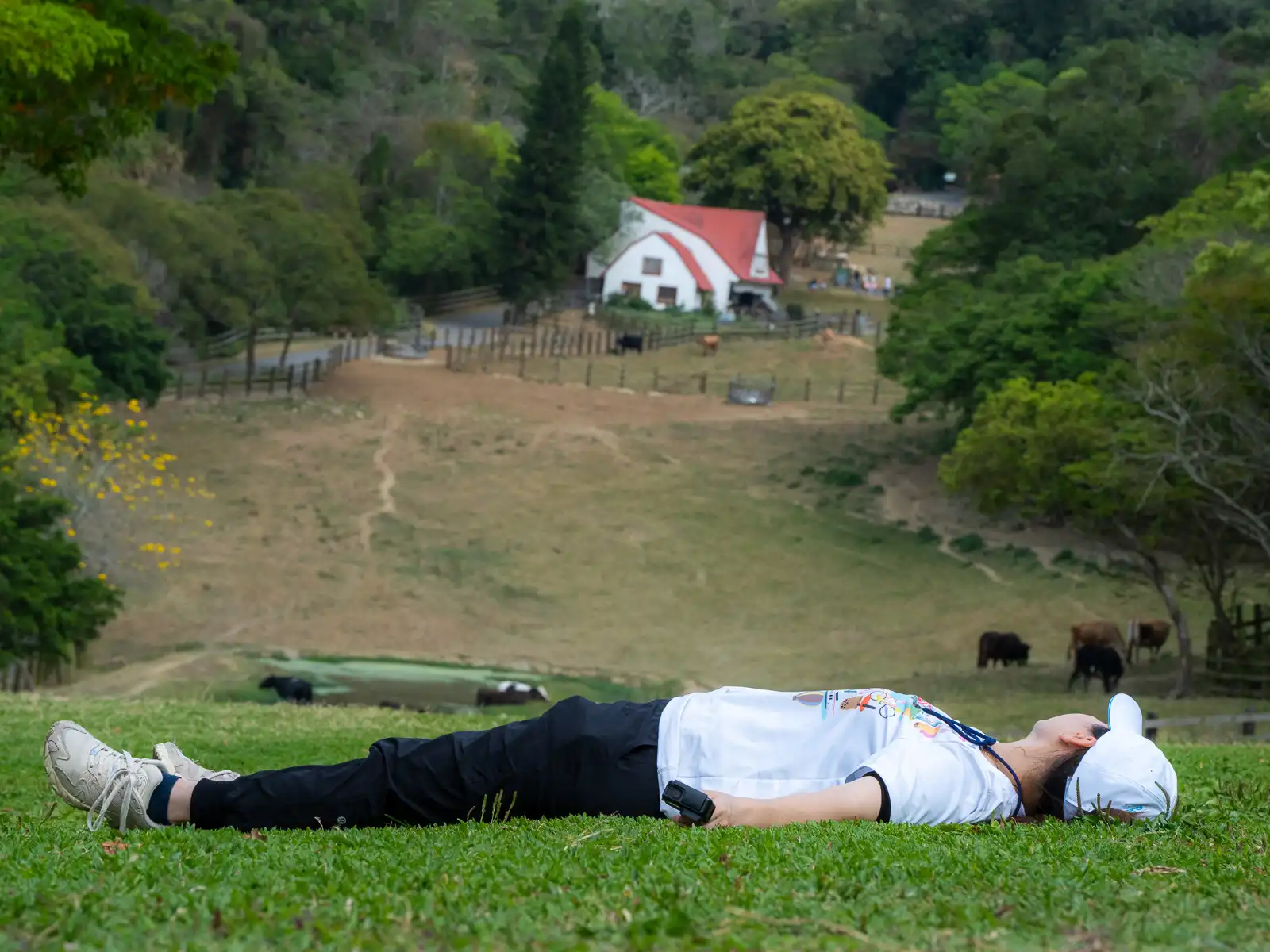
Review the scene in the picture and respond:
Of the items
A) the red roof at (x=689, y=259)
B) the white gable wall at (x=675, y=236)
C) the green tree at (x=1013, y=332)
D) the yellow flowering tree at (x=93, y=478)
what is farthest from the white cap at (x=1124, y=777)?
the white gable wall at (x=675, y=236)

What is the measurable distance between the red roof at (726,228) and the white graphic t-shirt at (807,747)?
2698 inches

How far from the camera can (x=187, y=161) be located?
7181 cm

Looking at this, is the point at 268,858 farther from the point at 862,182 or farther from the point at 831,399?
the point at 862,182

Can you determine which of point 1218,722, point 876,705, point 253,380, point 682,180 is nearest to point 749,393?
point 253,380

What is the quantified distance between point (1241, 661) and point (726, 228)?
50.9 metres

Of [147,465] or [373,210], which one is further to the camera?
[373,210]

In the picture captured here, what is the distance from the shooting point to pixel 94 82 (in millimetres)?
12641

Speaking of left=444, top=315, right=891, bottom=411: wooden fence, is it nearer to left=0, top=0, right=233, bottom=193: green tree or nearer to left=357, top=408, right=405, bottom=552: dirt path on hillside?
left=357, top=408, right=405, bottom=552: dirt path on hillside

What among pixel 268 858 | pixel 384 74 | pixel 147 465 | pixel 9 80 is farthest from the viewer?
pixel 384 74

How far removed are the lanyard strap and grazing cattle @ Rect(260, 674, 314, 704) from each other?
1715cm

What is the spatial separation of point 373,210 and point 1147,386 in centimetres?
5339

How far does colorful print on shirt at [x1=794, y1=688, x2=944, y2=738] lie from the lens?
17.0 ft

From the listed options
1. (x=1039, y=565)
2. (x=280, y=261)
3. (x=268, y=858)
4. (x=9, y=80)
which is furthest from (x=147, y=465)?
(x=268, y=858)

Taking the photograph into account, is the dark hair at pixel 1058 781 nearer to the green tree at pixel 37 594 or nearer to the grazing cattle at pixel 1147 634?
the green tree at pixel 37 594
